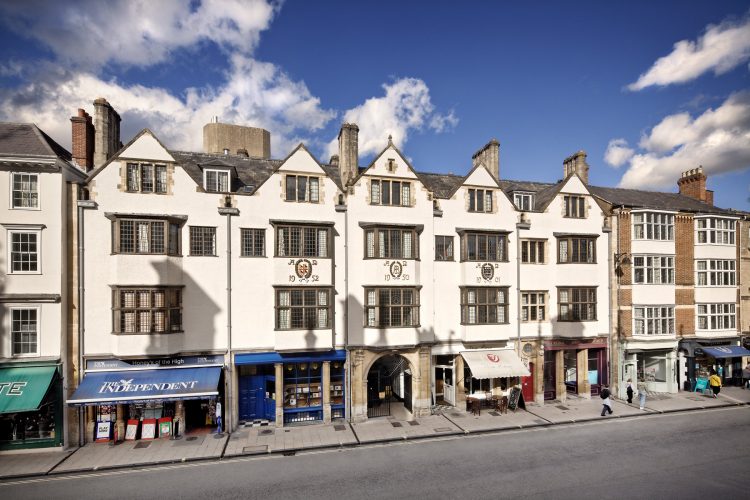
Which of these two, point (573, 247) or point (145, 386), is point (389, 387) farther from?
point (573, 247)

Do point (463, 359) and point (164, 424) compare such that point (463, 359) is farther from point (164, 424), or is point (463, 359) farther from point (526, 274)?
point (164, 424)

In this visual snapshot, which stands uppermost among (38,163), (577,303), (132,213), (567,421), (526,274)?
(38,163)

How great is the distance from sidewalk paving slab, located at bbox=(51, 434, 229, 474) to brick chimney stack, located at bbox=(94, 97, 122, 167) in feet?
48.6

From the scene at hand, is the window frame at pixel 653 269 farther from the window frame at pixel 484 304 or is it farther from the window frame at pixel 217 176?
the window frame at pixel 217 176

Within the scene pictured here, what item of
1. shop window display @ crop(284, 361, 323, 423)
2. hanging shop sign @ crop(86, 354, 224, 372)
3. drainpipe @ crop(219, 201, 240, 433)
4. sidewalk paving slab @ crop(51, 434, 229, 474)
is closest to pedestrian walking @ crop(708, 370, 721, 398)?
shop window display @ crop(284, 361, 323, 423)

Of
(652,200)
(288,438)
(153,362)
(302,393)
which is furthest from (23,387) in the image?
(652,200)

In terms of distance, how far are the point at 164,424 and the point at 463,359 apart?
1670 cm

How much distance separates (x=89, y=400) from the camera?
17.2 metres

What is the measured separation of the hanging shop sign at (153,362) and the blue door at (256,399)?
2.09m

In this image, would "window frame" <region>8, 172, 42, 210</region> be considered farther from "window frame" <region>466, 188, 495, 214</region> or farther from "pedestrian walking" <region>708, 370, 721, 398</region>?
"pedestrian walking" <region>708, 370, 721, 398</region>

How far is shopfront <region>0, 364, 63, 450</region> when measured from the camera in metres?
16.7

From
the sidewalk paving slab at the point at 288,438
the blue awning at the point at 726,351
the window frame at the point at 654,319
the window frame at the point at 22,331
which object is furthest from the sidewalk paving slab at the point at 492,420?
the window frame at the point at 22,331

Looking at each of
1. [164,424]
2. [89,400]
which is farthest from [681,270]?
[89,400]

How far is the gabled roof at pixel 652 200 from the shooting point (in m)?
27.5
